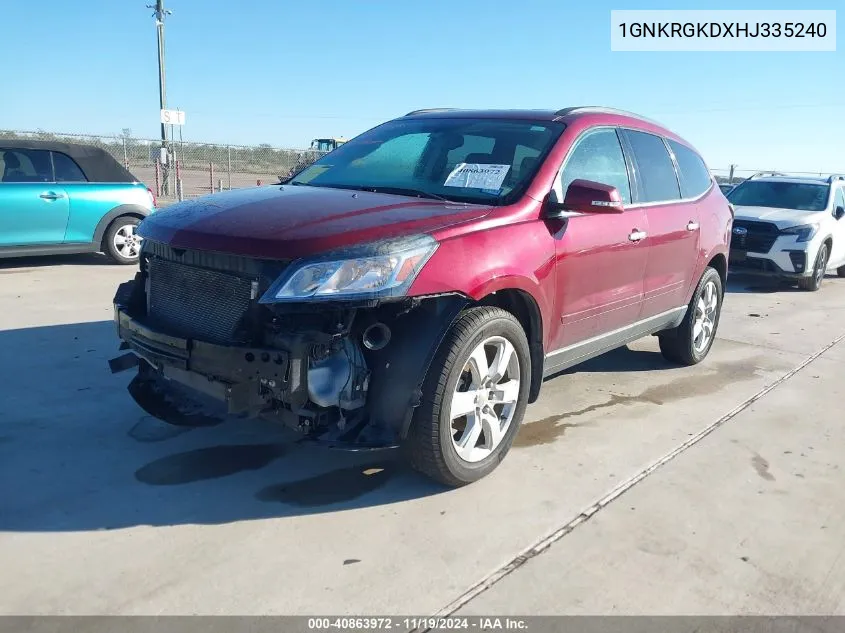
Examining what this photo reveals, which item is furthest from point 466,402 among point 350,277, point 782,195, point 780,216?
point 782,195

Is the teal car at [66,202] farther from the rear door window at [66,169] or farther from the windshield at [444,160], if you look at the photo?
the windshield at [444,160]

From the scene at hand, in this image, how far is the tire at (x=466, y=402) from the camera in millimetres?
3133

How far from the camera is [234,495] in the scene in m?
3.28

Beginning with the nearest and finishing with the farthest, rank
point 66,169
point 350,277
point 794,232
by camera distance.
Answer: point 350,277 < point 66,169 < point 794,232

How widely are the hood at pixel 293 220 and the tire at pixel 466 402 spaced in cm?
50

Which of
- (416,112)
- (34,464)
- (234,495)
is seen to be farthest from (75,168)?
(234,495)

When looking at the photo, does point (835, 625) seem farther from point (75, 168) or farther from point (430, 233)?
point (75, 168)

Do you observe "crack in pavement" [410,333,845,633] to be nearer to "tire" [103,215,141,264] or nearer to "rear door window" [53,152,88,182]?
"tire" [103,215,141,264]

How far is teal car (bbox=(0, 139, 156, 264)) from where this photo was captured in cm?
817

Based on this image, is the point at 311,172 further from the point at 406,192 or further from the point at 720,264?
the point at 720,264

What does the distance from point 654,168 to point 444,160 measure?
165 centimetres

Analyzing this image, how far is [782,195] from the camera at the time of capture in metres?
11.4

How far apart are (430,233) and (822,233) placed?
29.7 ft

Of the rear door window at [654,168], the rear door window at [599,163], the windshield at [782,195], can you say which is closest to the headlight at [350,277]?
the rear door window at [599,163]
